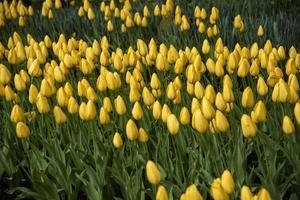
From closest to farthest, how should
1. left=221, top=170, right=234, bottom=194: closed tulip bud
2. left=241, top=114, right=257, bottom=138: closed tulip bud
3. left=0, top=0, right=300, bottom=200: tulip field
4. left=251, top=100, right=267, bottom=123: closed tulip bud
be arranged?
left=221, top=170, right=234, bottom=194: closed tulip bud → left=241, top=114, right=257, bottom=138: closed tulip bud → left=251, top=100, right=267, bottom=123: closed tulip bud → left=0, top=0, right=300, bottom=200: tulip field

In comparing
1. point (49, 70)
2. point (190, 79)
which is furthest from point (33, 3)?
point (190, 79)

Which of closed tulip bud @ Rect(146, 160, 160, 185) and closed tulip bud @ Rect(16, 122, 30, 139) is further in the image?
closed tulip bud @ Rect(16, 122, 30, 139)

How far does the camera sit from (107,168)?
9.30ft

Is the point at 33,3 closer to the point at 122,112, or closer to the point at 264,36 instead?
the point at 264,36

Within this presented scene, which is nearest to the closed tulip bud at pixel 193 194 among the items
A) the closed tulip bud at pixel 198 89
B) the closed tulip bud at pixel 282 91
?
the closed tulip bud at pixel 282 91

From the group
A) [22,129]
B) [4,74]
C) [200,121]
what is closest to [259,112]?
[200,121]

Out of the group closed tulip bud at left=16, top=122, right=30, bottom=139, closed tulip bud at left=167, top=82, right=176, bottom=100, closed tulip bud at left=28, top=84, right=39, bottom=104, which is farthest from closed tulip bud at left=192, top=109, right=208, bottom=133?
closed tulip bud at left=28, top=84, right=39, bottom=104

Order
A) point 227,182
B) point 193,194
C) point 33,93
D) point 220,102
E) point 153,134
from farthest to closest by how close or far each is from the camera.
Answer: point 153,134
point 33,93
point 220,102
point 227,182
point 193,194

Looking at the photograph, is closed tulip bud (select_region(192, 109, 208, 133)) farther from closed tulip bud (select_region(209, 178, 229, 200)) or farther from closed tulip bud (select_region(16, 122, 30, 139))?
closed tulip bud (select_region(16, 122, 30, 139))

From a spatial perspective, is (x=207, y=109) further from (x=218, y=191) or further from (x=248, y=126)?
(x=218, y=191)

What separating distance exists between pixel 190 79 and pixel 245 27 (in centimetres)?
191

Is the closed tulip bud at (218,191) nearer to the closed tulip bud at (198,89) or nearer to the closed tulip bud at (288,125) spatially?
the closed tulip bud at (288,125)

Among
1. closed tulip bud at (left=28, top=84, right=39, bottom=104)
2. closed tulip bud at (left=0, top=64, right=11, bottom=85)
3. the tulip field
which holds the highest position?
closed tulip bud at (left=0, top=64, right=11, bottom=85)

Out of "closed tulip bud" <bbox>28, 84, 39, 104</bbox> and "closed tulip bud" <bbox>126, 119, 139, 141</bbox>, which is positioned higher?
"closed tulip bud" <bbox>28, 84, 39, 104</bbox>
